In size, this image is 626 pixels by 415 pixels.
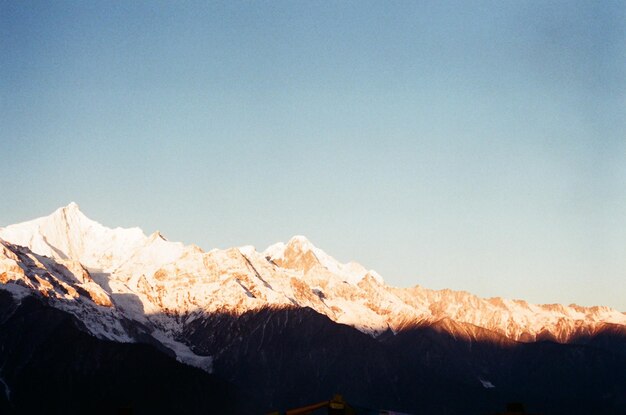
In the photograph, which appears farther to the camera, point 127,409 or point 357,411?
point 357,411

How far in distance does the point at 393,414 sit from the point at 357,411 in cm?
483

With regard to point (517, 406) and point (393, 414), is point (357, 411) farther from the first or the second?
point (517, 406)

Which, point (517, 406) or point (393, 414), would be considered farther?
point (393, 414)

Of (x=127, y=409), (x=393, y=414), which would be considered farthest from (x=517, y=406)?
(x=127, y=409)

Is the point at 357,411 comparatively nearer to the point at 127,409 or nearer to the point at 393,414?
the point at 393,414

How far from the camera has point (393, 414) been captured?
10050 centimetres

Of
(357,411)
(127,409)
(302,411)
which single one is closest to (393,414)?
(357,411)

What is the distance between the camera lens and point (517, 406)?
91.9 metres

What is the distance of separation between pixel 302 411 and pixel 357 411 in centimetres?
760

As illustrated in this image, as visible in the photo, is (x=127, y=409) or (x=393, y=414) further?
(x=393, y=414)

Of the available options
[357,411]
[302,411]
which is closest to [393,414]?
[357,411]

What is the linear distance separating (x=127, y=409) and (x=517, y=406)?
1344 inches

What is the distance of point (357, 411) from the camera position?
320ft

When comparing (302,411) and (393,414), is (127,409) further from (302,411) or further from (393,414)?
(393,414)
